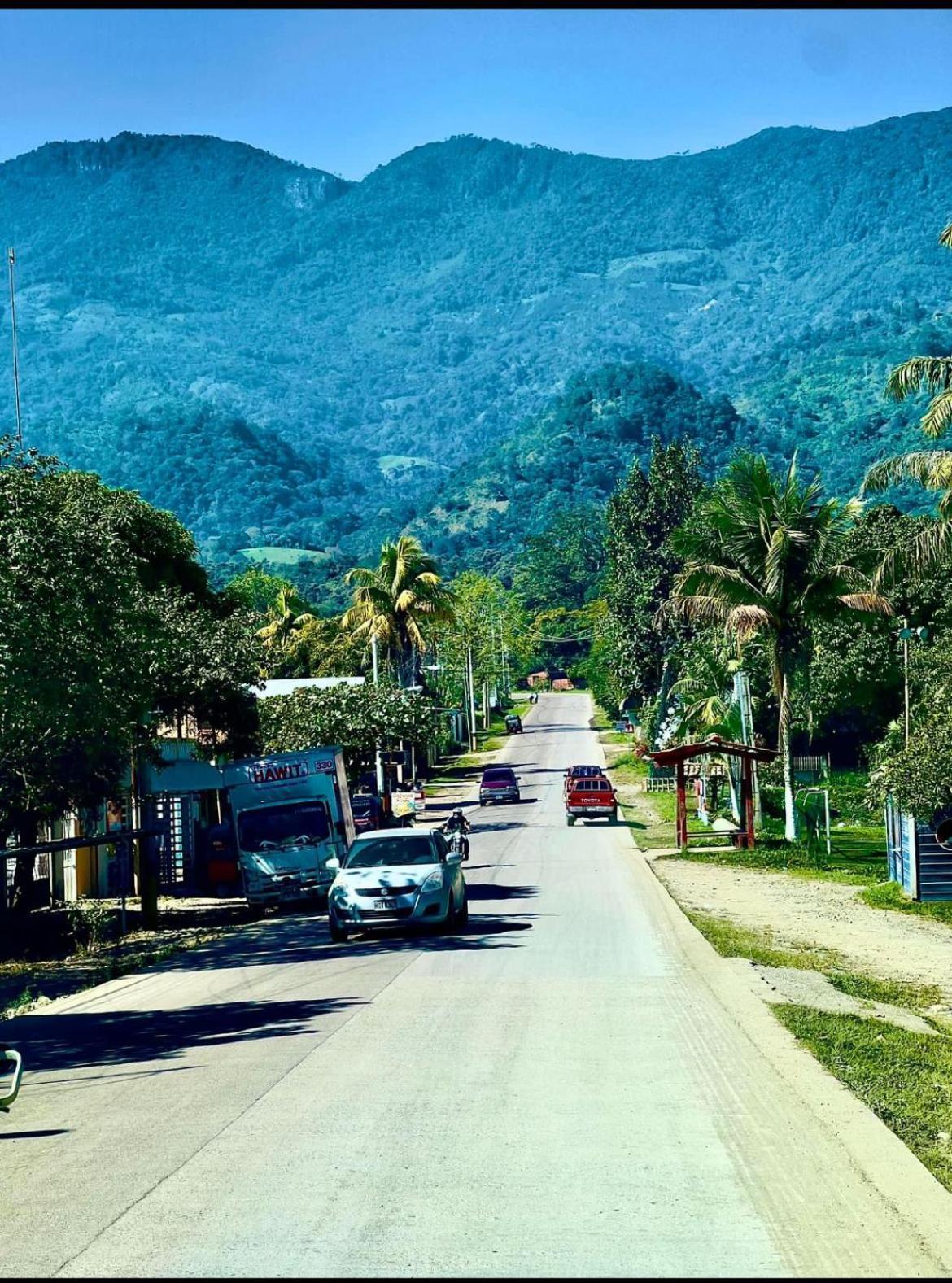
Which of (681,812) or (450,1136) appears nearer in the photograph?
(450,1136)

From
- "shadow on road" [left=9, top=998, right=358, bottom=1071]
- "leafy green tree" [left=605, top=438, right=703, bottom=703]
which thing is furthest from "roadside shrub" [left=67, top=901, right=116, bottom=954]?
"leafy green tree" [left=605, top=438, right=703, bottom=703]

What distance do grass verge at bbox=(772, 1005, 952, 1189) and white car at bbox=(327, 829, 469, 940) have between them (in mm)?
Result: 7106

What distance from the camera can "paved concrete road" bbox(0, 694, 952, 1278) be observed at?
7336 millimetres

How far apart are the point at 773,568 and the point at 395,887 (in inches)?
795

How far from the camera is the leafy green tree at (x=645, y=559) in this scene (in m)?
82.6

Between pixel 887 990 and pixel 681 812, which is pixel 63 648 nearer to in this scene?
pixel 887 990

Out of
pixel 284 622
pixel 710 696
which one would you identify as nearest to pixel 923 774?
pixel 710 696

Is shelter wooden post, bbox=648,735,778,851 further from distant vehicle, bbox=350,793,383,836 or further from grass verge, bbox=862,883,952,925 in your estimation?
grass verge, bbox=862,883,952,925

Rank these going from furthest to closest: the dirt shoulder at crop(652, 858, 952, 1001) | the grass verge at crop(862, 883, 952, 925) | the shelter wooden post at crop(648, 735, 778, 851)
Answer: the shelter wooden post at crop(648, 735, 778, 851) < the grass verge at crop(862, 883, 952, 925) < the dirt shoulder at crop(652, 858, 952, 1001)

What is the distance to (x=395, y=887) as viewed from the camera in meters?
21.0

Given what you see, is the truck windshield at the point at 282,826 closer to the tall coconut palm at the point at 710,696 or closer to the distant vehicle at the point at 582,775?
the distant vehicle at the point at 582,775

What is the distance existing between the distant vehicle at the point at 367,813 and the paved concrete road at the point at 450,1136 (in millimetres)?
22563

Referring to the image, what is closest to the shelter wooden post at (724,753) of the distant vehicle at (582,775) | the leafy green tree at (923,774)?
the leafy green tree at (923,774)

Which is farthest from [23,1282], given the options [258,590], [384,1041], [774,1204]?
[258,590]
